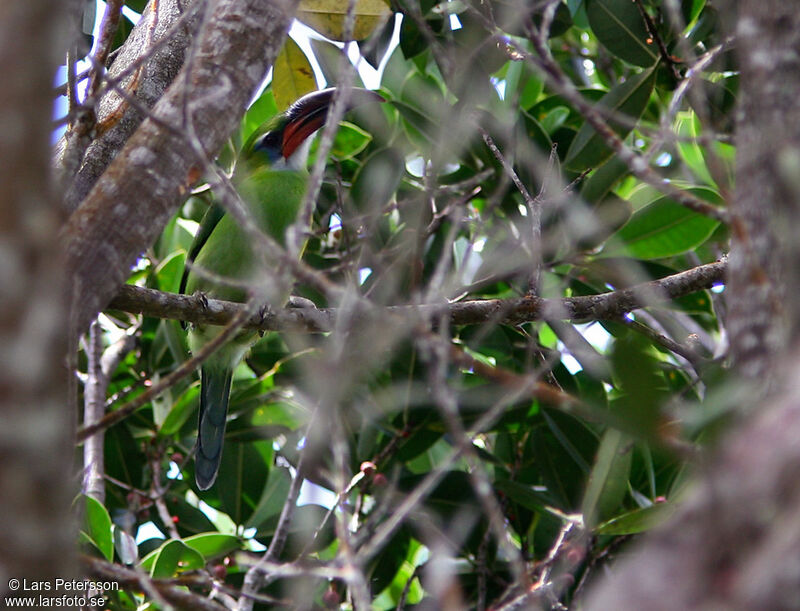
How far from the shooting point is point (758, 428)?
32.0 inches

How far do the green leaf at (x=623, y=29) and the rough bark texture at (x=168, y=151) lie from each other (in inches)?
57.3

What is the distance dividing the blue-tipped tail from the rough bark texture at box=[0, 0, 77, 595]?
88.5 inches

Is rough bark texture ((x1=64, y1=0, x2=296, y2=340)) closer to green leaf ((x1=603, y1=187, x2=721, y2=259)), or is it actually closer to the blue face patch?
green leaf ((x1=603, y1=187, x2=721, y2=259))

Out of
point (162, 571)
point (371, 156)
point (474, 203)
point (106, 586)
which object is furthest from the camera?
point (474, 203)

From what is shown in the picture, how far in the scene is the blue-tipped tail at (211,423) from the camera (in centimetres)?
326

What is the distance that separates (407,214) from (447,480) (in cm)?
100

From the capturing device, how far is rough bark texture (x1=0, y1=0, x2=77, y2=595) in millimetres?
946

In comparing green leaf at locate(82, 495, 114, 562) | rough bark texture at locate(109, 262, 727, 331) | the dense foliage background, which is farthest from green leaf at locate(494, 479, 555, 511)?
green leaf at locate(82, 495, 114, 562)

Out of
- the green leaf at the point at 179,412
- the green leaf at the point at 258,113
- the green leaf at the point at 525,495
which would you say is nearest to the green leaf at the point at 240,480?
the green leaf at the point at 179,412

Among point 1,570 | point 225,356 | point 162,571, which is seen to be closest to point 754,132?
point 1,570

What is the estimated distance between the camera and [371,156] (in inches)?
131

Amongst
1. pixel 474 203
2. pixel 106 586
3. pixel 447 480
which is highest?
pixel 474 203

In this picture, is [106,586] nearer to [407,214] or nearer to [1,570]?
[1,570]

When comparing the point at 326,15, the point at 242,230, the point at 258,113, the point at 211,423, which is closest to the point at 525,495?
the point at 211,423
